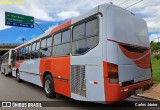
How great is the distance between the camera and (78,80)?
590 centimetres

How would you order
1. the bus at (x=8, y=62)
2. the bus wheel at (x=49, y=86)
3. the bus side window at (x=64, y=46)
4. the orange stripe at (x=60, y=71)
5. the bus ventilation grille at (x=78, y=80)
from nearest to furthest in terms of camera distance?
the bus ventilation grille at (x=78, y=80) → the orange stripe at (x=60, y=71) → the bus side window at (x=64, y=46) → the bus wheel at (x=49, y=86) → the bus at (x=8, y=62)

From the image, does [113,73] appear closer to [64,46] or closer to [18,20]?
[64,46]

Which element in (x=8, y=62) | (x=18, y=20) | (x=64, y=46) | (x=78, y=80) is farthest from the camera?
(x=18, y=20)

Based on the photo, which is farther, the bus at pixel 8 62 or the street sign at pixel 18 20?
the street sign at pixel 18 20

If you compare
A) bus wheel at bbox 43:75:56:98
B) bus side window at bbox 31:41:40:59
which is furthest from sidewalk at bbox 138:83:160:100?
bus side window at bbox 31:41:40:59

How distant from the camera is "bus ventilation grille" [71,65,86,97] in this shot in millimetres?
5699

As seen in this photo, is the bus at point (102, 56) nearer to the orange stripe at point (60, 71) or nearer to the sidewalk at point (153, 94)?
the orange stripe at point (60, 71)

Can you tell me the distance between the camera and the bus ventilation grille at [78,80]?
18.7 ft

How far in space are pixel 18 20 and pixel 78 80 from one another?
21118 millimetres
